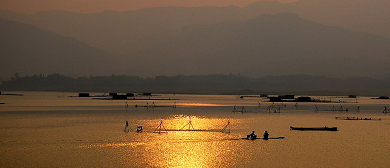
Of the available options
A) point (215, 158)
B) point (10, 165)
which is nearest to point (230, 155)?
point (215, 158)

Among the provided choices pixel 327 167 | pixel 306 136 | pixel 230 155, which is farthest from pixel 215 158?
pixel 306 136

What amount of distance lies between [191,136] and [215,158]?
60.7 ft

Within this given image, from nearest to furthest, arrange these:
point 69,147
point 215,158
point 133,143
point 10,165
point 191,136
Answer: point 10,165 < point 215,158 < point 69,147 < point 133,143 < point 191,136

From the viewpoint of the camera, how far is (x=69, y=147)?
48.0 m

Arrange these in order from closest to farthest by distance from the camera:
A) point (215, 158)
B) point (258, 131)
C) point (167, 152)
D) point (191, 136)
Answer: point (215, 158), point (167, 152), point (191, 136), point (258, 131)

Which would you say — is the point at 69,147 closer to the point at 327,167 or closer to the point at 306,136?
the point at 327,167

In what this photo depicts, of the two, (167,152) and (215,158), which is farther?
(167,152)

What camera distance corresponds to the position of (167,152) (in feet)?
146

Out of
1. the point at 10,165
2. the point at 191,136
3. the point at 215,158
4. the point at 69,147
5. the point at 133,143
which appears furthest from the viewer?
the point at 191,136

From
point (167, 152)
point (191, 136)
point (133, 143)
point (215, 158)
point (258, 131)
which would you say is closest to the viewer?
point (215, 158)

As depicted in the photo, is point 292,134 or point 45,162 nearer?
point 45,162

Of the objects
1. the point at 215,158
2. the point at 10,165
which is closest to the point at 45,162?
the point at 10,165

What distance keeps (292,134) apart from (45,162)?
36.2m

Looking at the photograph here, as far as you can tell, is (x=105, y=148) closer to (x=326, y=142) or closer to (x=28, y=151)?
(x=28, y=151)
